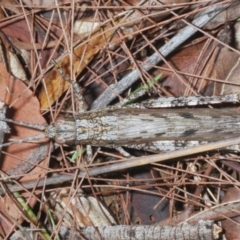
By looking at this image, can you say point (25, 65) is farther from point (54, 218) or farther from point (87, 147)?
point (54, 218)

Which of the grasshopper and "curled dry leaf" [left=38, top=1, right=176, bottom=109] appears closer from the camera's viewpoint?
the grasshopper

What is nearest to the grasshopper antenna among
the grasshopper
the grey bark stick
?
the grasshopper

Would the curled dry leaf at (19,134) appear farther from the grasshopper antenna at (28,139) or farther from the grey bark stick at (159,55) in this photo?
the grey bark stick at (159,55)

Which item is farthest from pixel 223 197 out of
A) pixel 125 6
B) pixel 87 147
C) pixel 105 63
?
pixel 125 6

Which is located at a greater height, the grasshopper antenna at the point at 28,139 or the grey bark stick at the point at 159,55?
the grey bark stick at the point at 159,55

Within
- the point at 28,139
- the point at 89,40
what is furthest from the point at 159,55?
the point at 28,139

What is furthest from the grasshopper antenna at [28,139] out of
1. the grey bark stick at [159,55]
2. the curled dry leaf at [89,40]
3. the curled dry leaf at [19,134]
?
the grey bark stick at [159,55]

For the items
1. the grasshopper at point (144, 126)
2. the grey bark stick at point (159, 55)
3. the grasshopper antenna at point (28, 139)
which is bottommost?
the grasshopper at point (144, 126)

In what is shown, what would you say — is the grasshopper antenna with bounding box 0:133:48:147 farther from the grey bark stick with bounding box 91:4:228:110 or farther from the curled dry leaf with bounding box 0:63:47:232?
the grey bark stick with bounding box 91:4:228:110

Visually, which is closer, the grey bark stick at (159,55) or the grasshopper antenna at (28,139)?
the grasshopper antenna at (28,139)
